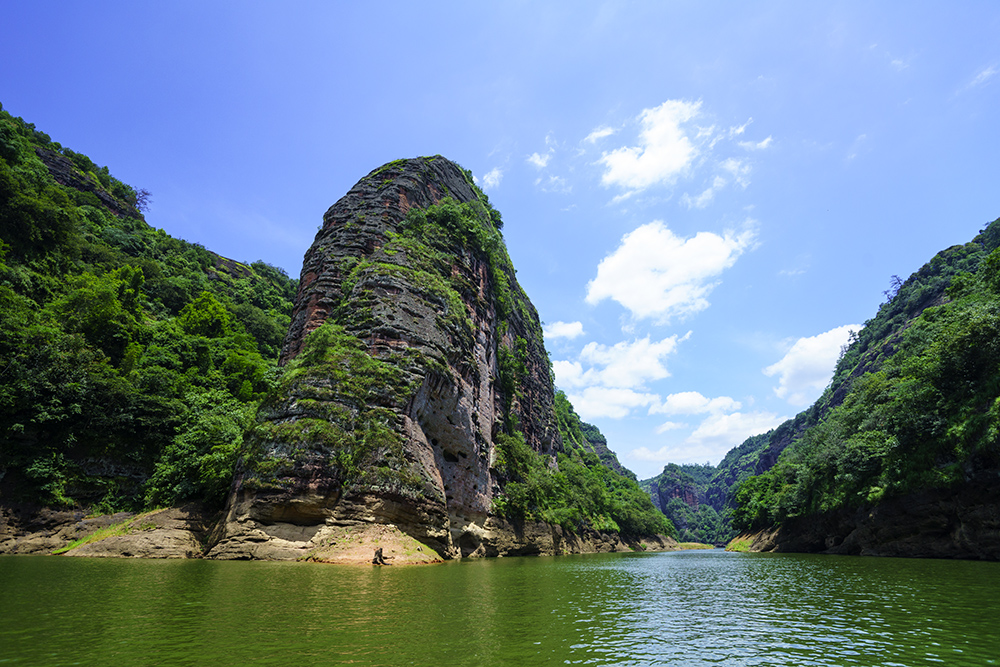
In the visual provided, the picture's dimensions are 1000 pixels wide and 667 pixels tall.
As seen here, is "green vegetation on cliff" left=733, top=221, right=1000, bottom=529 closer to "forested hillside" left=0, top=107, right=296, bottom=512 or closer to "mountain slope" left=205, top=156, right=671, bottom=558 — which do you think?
"mountain slope" left=205, top=156, right=671, bottom=558

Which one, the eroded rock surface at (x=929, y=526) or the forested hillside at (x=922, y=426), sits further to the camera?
the forested hillside at (x=922, y=426)

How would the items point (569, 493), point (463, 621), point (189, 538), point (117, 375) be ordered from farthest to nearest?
point (569, 493), point (117, 375), point (189, 538), point (463, 621)

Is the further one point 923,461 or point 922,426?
point 922,426

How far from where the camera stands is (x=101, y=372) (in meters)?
27.6

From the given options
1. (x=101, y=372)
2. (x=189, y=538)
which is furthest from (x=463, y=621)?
(x=101, y=372)

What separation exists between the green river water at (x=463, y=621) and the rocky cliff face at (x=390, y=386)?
286 inches

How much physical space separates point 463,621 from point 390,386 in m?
19.6

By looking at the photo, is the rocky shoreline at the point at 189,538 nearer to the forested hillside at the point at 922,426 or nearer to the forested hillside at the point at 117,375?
the forested hillside at the point at 117,375

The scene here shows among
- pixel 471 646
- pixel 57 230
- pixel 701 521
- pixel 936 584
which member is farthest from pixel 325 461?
pixel 701 521

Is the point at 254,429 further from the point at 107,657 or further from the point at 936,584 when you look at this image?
the point at 936,584

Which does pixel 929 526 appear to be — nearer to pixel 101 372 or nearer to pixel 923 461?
pixel 923 461

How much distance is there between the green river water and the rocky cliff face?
727 centimetres

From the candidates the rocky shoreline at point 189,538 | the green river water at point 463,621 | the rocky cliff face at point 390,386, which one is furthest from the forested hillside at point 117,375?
the green river water at point 463,621

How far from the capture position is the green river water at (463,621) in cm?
618
